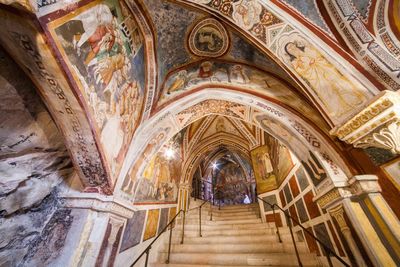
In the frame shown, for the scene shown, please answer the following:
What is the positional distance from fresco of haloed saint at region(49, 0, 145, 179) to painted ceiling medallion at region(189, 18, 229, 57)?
1027mm

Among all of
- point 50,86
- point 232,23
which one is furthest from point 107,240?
point 232,23

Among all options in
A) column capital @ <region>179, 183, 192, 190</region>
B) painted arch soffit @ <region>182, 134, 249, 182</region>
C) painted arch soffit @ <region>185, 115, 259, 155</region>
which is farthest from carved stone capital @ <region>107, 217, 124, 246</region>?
painted arch soffit @ <region>182, 134, 249, 182</region>

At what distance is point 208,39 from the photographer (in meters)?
3.17

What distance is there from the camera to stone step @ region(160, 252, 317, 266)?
10.1ft

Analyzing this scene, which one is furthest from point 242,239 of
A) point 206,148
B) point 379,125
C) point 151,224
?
point 206,148

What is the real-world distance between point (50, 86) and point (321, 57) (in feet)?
11.3

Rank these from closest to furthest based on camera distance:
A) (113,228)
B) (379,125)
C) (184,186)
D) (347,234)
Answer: (379,125)
(347,234)
(113,228)
(184,186)

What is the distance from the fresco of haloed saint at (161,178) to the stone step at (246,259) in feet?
5.66

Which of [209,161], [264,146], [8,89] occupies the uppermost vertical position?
[209,161]

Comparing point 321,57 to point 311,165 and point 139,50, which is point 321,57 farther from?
point 139,50

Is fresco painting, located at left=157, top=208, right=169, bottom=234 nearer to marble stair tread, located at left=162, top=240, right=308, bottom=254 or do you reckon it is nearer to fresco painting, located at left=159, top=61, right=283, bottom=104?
marble stair tread, located at left=162, top=240, right=308, bottom=254

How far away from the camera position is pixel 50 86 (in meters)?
1.84

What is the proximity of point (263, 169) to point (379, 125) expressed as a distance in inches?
182

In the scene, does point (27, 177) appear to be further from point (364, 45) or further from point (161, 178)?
point (364, 45)
